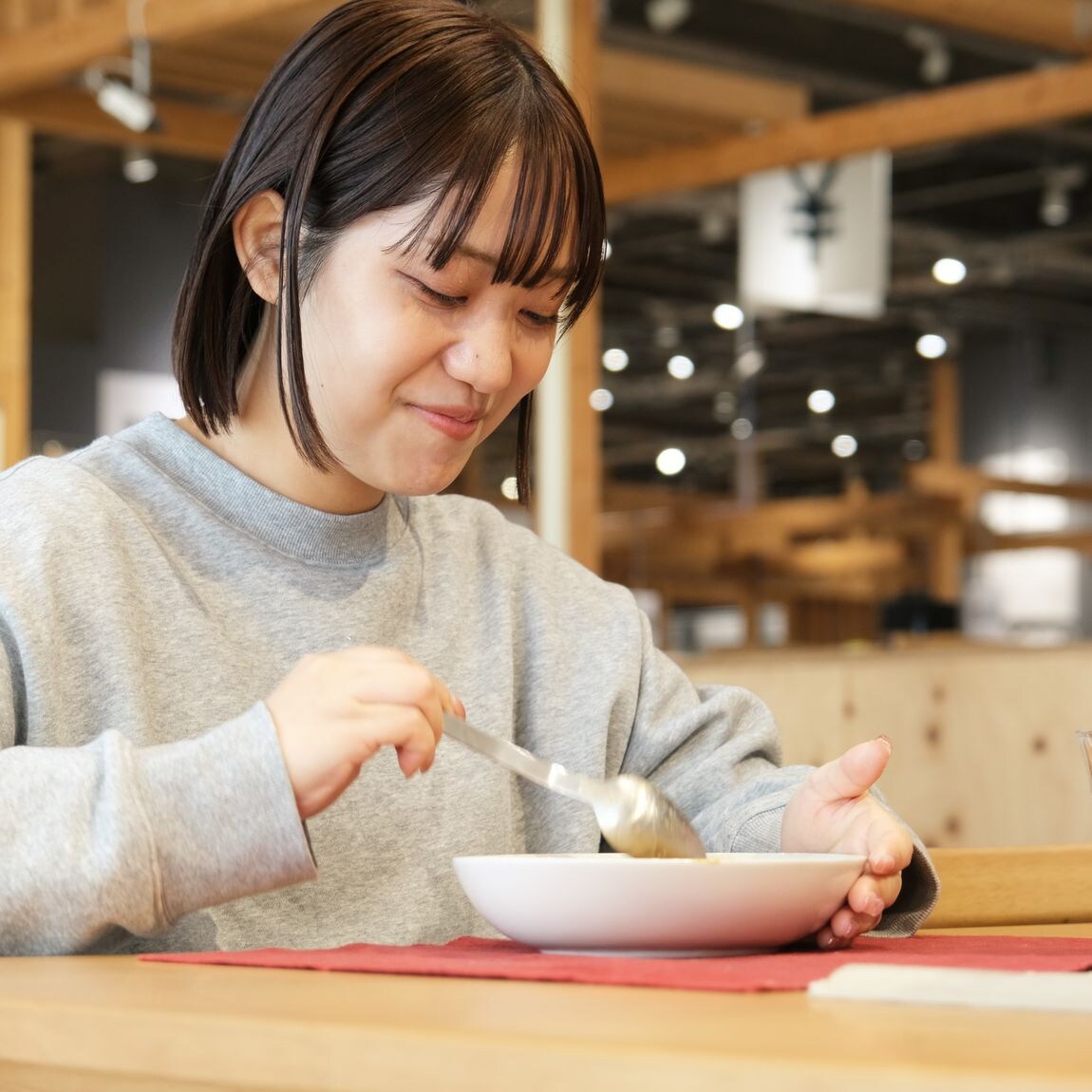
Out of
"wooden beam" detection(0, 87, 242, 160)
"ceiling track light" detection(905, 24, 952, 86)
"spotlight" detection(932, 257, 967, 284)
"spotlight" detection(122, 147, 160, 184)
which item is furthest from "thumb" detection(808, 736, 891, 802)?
"spotlight" detection(932, 257, 967, 284)

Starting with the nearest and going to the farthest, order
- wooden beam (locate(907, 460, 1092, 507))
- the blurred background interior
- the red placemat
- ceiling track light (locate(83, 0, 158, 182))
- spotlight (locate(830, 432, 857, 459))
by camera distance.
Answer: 1. the red placemat
2. the blurred background interior
3. ceiling track light (locate(83, 0, 158, 182))
4. wooden beam (locate(907, 460, 1092, 507))
5. spotlight (locate(830, 432, 857, 459))

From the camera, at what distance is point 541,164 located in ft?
3.85

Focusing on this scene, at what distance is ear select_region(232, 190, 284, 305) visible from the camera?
A: 1.24 m

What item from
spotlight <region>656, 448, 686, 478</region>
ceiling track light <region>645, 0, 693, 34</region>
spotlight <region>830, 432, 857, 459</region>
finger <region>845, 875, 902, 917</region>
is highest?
ceiling track light <region>645, 0, 693, 34</region>

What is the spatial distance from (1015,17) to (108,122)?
256 centimetres

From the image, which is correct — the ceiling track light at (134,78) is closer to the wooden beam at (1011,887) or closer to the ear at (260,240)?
the ear at (260,240)

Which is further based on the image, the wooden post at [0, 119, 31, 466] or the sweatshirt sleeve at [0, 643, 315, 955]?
the wooden post at [0, 119, 31, 466]

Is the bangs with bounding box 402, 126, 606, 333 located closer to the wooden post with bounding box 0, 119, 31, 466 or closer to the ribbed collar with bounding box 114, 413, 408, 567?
the ribbed collar with bounding box 114, 413, 408, 567

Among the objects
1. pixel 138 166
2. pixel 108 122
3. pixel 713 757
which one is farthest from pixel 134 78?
pixel 713 757

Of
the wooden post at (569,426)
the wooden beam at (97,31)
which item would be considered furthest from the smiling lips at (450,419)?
the wooden beam at (97,31)

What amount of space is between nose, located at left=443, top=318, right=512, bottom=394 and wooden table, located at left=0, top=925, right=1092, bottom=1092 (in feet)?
1.58

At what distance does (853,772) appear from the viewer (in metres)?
1.09

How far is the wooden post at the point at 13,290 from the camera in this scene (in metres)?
5.01

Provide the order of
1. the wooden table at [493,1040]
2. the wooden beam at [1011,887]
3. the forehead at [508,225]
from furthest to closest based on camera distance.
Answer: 1. the wooden beam at [1011,887]
2. the forehead at [508,225]
3. the wooden table at [493,1040]
